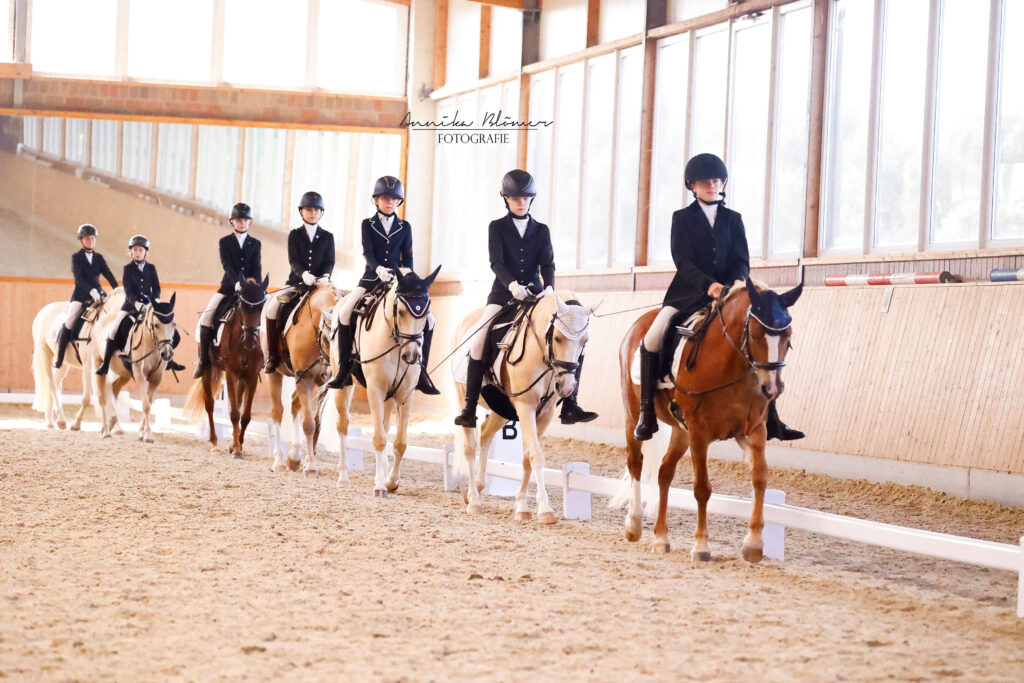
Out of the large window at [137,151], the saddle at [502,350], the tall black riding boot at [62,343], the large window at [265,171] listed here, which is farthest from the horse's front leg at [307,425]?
the large window at [137,151]

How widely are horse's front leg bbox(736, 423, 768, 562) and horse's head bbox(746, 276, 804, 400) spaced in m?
0.36

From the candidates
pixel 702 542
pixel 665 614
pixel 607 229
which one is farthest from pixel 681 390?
pixel 607 229

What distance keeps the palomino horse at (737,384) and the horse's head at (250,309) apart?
18.3 ft

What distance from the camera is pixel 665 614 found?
4.47 meters

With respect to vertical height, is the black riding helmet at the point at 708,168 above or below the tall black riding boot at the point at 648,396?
above

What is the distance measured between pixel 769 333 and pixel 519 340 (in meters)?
2.10

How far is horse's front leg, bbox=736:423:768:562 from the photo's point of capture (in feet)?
18.1

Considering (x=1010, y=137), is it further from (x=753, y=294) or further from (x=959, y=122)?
(x=753, y=294)

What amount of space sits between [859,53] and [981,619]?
768 centimetres

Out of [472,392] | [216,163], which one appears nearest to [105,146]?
[216,163]

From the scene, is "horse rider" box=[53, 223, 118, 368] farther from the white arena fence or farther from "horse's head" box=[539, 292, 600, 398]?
"horse's head" box=[539, 292, 600, 398]

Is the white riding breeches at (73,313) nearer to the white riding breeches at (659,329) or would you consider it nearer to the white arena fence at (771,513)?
the white arena fence at (771,513)

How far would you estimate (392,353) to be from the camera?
8141 mm

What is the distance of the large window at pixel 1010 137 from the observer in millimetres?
→ 9305
